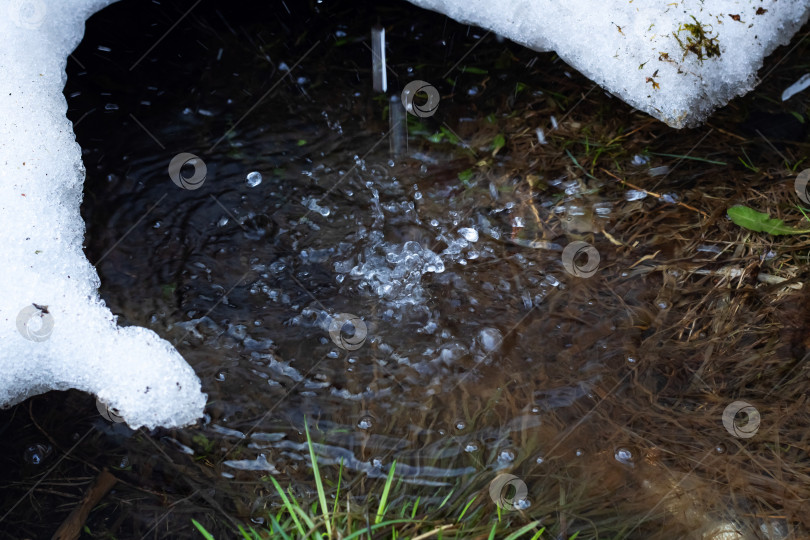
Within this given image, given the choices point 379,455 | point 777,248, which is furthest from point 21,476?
point 777,248

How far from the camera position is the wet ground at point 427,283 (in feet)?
5.31

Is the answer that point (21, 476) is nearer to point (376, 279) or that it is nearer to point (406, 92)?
point (376, 279)

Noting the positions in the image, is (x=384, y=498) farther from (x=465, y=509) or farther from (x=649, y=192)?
(x=649, y=192)

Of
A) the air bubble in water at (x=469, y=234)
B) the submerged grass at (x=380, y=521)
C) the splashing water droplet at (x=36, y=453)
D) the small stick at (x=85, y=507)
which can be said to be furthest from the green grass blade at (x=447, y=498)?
the splashing water droplet at (x=36, y=453)

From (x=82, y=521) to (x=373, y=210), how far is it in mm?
1208

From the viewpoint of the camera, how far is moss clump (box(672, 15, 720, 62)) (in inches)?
75.9

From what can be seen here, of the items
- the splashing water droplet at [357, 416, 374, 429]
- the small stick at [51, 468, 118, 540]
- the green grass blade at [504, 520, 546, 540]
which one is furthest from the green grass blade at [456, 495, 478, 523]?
the small stick at [51, 468, 118, 540]

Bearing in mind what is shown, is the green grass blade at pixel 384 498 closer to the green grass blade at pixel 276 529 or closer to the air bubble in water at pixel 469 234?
the green grass blade at pixel 276 529

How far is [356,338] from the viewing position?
1793mm

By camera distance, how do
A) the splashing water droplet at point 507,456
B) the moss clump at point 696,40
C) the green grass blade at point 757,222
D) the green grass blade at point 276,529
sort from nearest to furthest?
the green grass blade at point 276,529 < the splashing water droplet at point 507,456 < the green grass blade at point 757,222 < the moss clump at point 696,40

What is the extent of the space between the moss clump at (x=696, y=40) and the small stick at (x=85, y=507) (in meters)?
2.17

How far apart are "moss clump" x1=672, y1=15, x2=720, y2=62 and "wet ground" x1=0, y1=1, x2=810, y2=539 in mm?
232

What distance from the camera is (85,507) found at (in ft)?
5.31

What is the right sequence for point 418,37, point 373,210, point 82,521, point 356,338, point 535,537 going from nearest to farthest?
point 535,537 < point 82,521 < point 356,338 < point 373,210 < point 418,37
